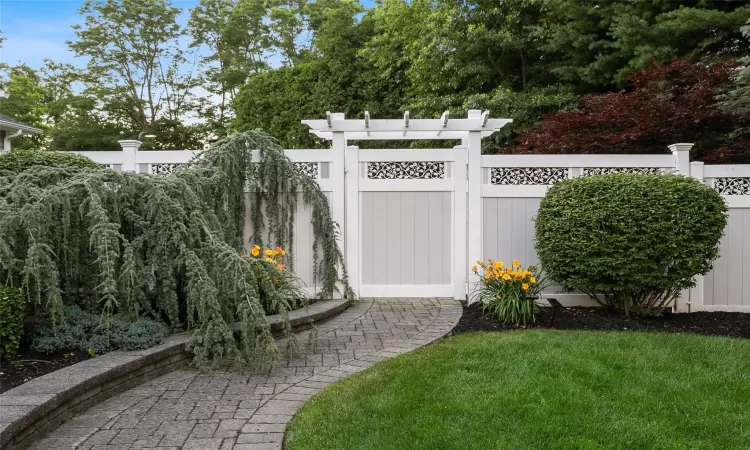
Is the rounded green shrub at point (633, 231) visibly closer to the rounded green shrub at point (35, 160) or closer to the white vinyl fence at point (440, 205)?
the white vinyl fence at point (440, 205)

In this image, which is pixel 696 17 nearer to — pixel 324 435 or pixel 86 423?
pixel 324 435

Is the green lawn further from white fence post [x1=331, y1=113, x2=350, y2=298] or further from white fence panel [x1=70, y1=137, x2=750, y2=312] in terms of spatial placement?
white fence post [x1=331, y1=113, x2=350, y2=298]

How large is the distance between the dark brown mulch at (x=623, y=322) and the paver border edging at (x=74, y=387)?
273cm

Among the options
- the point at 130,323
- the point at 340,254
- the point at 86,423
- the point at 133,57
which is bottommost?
the point at 86,423

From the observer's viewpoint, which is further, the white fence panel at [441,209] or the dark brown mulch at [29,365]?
the white fence panel at [441,209]

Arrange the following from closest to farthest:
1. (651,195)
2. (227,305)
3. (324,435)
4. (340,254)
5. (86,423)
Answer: (324,435) → (86,423) → (227,305) → (651,195) → (340,254)

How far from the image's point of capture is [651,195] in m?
5.43

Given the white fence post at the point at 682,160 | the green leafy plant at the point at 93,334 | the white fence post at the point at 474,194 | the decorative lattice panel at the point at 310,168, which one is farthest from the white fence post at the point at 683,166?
the green leafy plant at the point at 93,334

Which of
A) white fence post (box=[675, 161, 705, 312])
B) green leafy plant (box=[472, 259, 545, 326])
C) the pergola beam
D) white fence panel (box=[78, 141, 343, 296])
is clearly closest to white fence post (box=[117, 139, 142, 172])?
white fence panel (box=[78, 141, 343, 296])

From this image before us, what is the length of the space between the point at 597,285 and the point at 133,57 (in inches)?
847

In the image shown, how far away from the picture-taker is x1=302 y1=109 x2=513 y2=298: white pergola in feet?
21.4

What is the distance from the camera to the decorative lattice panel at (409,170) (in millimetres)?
6680

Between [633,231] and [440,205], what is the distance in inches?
88.2

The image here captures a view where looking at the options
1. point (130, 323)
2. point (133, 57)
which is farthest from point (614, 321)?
point (133, 57)
